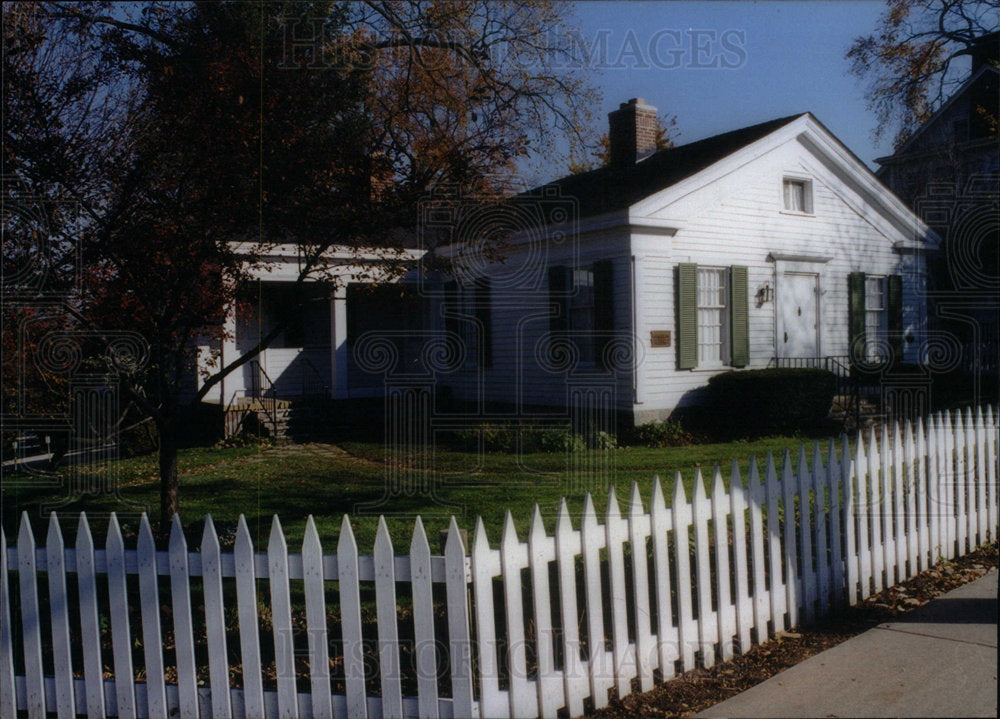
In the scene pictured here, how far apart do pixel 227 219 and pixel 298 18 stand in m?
3.46

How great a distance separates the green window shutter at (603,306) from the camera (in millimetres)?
15000

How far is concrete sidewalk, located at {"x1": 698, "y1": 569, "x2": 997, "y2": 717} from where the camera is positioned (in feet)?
13.3

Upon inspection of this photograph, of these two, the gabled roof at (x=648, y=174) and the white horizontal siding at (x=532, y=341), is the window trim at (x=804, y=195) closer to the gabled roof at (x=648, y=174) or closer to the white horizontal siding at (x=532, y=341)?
the gabled roof at (x=648, y=174)

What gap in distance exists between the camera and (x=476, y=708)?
12.5ft

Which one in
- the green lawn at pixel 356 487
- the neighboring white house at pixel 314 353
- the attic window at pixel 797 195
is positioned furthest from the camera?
the attic window at pixel 797 195

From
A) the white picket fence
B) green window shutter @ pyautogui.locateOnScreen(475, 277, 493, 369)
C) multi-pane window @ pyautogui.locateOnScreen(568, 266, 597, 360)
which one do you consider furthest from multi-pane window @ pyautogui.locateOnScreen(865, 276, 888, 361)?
the white picket fence

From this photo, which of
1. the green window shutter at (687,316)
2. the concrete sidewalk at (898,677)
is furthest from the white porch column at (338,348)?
the concrete sidewalk at (898,677)

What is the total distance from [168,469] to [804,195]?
48.3 feet

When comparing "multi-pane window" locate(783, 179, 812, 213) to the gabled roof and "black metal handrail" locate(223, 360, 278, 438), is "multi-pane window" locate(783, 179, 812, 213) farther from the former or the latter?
"black metal handrail" locate(223, 360, 278, 438)

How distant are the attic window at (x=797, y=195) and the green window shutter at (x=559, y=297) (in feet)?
16.5

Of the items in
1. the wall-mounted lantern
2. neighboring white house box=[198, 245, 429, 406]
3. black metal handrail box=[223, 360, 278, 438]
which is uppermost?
the wall-mounted lantern

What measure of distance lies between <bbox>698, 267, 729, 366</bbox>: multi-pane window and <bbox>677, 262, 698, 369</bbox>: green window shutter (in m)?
0.38

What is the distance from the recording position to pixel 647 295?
14773 mm

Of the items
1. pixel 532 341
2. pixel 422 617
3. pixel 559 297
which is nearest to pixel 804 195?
pixel 559 297
